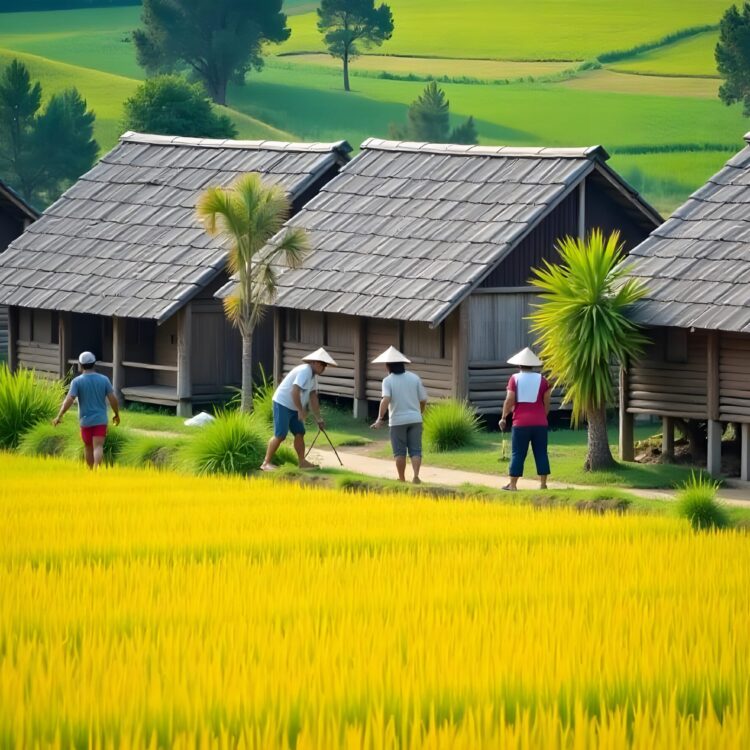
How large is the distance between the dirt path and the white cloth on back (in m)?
1.03

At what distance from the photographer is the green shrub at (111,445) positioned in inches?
962

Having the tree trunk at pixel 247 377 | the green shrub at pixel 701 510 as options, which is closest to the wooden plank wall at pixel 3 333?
the tree trunk at pixel 247 377

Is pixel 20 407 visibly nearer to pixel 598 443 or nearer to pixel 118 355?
pixel 118 355

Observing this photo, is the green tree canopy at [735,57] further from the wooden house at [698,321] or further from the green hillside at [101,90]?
the wooden house at [698,321]

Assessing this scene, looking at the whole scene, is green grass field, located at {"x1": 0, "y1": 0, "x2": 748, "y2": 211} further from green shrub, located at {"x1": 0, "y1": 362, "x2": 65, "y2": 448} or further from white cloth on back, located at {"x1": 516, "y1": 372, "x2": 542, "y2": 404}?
white cloth on back, located at {"x1": 516, "y1": 372, "x2": 542, "y2": 404}

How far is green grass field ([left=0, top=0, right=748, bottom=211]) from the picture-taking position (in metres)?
88.2

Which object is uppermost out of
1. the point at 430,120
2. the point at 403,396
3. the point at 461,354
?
the point at 430,120

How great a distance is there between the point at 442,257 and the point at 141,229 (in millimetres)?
7298

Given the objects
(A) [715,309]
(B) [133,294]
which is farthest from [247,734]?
(B) [133,294]

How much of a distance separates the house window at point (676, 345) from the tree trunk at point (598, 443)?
1416 mm

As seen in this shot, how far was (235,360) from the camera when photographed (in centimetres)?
3238

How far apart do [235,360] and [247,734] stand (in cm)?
2329

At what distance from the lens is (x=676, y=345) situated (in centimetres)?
2408

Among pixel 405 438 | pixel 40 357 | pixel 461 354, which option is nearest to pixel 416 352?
pixel 461 354
